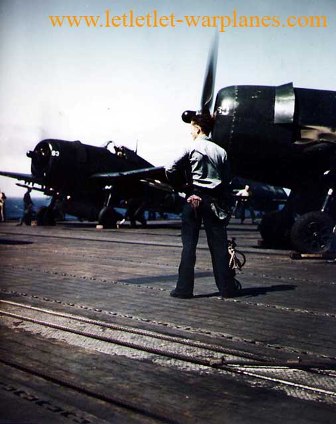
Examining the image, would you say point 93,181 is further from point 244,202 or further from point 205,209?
point 205,209

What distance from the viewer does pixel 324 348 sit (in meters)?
2.72

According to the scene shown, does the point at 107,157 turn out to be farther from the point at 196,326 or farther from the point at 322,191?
the point at 196,326

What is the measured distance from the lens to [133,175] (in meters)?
17.8

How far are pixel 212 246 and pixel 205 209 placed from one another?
35 cm

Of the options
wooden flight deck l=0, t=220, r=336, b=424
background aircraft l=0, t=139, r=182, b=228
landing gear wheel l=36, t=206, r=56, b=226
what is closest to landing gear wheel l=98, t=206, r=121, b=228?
background aircraft l=0, t=139, r=182, b=228

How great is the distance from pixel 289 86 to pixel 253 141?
1.05 m

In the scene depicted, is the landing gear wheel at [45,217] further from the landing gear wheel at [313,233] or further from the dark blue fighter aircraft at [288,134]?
the landing gear wheel at [313,233]

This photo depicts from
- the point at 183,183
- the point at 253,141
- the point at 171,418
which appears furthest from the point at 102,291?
the point at 253,141

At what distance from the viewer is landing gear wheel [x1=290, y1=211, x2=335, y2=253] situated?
7.46m

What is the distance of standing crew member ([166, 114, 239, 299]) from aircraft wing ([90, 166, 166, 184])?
12836mm

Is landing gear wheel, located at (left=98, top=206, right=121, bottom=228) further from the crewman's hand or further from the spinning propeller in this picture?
the crewman's hand

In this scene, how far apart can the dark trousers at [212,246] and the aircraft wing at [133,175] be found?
12971mm

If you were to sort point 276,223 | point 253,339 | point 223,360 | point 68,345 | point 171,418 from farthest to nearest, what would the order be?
point 276,223, point 253,339, point 68,345, point 223,360, point 171,418

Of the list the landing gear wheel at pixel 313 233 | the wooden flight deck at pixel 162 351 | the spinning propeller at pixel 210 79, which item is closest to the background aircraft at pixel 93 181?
the spinning propeller at pixel 210 79
